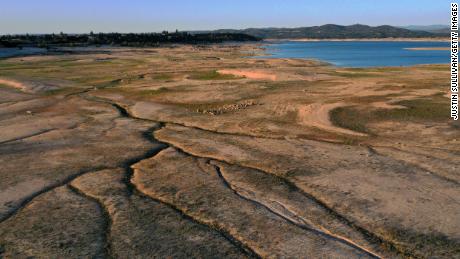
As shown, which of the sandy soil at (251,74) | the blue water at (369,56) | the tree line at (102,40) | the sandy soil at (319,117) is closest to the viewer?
the sandy soil at (319,117)

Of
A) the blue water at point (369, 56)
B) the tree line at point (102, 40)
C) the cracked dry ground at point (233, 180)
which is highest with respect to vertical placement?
the tree line at point (102, 40)

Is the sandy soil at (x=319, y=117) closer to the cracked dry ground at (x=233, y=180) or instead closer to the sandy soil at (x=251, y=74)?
the cracked dry ground at (x=233, y=180)

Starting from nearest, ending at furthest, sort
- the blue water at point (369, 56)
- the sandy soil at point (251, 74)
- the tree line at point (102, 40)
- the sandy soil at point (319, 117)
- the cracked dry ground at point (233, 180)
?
the cracked dry ground at point (233, 180) < the sandy soil at point (319, 117) < the sandy soil at point (251, 74) < the blue water at point (369, 56) < the tree line at point (102, 40)

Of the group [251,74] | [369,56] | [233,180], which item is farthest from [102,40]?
[233,180]

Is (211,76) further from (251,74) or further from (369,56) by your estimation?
(369,56)

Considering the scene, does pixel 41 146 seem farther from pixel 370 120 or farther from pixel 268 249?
pixel 370 120

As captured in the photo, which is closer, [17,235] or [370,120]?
[17,235]

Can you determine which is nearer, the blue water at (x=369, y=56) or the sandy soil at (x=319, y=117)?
the sandy soil at (x=319, y=117)

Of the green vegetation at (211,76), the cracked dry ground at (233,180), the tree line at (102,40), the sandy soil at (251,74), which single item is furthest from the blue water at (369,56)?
the cracked dry ground at (233,180)

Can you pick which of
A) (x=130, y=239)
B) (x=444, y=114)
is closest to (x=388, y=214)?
(x=130, y=239)
